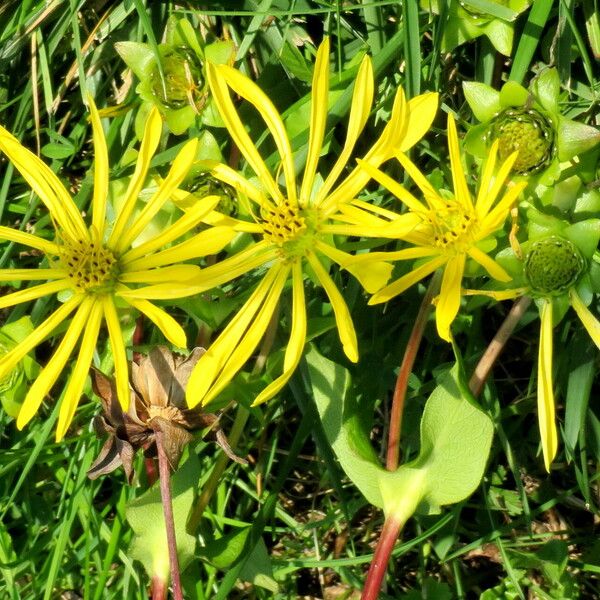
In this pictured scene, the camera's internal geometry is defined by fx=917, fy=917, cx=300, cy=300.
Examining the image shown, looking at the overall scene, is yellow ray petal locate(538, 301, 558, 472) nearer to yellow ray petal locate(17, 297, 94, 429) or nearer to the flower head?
the flower head

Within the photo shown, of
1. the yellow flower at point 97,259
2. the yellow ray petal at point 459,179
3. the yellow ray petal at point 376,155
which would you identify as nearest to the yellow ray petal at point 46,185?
the yellow flower at point 97,259

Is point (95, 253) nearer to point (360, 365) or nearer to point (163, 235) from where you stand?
point (163, 235)

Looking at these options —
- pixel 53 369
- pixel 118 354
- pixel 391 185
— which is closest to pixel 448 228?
pixel 391 185

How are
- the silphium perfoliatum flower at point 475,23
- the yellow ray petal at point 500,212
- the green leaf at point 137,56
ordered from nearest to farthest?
the yellow ray petal at point 500,212
the silphium perfoliatum flower at point 475,23
the green leaf at point 137,56

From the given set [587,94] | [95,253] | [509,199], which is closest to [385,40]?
[587,94]

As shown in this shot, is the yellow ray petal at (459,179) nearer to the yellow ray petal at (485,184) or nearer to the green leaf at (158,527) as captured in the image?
the yellow ray petal at (485,184)

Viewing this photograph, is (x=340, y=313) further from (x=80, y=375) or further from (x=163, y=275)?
(x=80, y=375)
